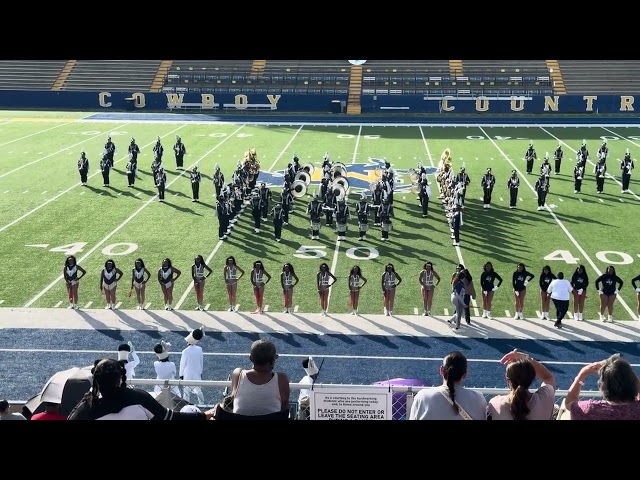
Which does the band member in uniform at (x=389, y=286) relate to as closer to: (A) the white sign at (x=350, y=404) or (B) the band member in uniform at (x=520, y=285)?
(B) the band member in uniform at (x=520, y=285)

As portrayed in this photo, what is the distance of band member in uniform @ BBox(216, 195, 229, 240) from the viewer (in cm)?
1638

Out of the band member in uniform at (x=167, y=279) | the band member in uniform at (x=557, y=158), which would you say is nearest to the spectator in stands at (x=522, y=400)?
the band member in uniform at (x=167, y=279)

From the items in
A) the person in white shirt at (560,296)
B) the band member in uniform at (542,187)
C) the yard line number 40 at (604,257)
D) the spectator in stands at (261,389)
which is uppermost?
the band member in uniform at (542,187)

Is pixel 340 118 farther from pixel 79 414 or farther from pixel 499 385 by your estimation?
pixel 79 414

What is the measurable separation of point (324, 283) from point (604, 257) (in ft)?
20.5

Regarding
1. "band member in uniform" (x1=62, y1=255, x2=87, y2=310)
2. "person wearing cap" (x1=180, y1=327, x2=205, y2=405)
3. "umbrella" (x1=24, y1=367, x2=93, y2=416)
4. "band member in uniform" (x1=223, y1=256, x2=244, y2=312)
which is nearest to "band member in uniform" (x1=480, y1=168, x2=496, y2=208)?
"band member in uniform" (x1=223, y1=256, x2=244, y2=312)

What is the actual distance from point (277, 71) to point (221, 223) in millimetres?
33767

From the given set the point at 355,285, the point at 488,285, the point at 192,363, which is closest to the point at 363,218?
the point at 355,285

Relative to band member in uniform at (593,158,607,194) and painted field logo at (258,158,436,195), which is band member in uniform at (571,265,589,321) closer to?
painted field logo at (258,158,436,195)

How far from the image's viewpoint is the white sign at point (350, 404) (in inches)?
186

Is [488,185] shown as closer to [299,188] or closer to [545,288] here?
[299,188]

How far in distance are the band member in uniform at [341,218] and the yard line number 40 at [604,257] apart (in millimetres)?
4033

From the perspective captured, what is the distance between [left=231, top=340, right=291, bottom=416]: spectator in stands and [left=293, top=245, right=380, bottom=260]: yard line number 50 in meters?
10.9

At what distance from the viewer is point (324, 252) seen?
15.6 metres
